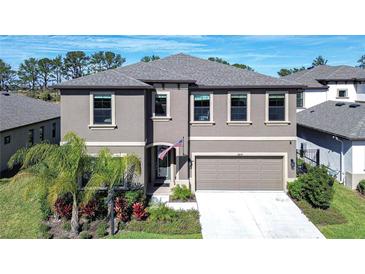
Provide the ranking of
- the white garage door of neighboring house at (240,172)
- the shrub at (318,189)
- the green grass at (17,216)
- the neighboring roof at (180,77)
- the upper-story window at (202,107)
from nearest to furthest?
1. the green grass at (17,216)
2. the shrub at (318,189)
3. the neighboring roof at (180,77)
4. the upper-story window at (202,107)
5. the white garage door of neighboring house at (240,172)

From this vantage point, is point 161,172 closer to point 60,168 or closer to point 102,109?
point 102,109

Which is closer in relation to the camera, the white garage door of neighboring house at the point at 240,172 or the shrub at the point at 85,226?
the shrub at the point at 85,226

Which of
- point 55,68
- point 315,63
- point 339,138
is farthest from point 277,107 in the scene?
point 315,63

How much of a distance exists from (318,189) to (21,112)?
62.6 ft

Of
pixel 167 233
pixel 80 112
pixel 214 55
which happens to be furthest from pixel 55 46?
pixel 167 233

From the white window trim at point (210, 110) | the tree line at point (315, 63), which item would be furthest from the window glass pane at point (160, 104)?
the tree line at point (315, 63)

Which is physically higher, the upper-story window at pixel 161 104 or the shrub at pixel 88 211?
the upper-story window at pixel 161 104

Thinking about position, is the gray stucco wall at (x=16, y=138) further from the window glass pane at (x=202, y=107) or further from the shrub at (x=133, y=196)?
the window glass pane at (x=202, y=107)

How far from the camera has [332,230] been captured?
1173 cm

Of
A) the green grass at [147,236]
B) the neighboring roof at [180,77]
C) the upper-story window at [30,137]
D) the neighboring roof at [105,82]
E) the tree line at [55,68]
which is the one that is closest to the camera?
the green grass at [147,236]

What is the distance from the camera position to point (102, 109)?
14.7 meters

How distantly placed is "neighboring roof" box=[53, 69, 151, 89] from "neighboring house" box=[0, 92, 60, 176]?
6029 mm

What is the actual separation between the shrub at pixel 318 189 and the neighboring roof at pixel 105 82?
317 inches

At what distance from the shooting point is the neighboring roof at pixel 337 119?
17078 millimetres
